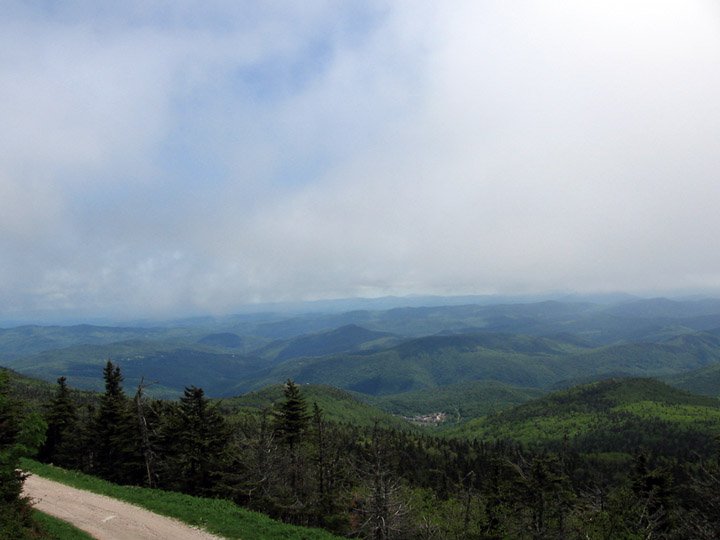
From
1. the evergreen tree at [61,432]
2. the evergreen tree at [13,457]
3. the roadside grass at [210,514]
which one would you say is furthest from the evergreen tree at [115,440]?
the evergreen tree at [13,457]

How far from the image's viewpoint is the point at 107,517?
2777cm

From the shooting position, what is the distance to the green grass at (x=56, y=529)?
74.2 feet

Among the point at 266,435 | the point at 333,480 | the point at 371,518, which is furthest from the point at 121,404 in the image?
the point at 371,518

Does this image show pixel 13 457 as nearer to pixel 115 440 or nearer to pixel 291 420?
pixel 115 440

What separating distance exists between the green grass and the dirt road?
852 millimetres

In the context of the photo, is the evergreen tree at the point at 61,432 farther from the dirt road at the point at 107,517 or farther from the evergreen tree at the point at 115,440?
the dirt road at the point at 107,517

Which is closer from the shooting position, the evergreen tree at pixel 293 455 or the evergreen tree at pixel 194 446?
the evergreen tree at pixel 293 455

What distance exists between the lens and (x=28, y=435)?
2386cm

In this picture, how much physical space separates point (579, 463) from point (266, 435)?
16177cm

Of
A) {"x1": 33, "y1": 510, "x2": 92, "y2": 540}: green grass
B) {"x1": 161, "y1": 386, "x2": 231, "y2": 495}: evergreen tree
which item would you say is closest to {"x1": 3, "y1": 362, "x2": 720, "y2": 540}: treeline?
{"x1": 161, "y1": 386, "x2": 231, "y2": 495}: evergreen tree

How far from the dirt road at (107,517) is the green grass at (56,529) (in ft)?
2.79

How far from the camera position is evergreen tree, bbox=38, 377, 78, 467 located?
58188mm

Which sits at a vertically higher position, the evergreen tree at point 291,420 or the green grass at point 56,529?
the green grass at point 56,529

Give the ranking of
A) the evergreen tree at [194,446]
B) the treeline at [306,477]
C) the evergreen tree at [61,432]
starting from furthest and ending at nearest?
the evergreen tree at [61,432] → the evergreen tree at [194,446] → the treeline at [306,477]
